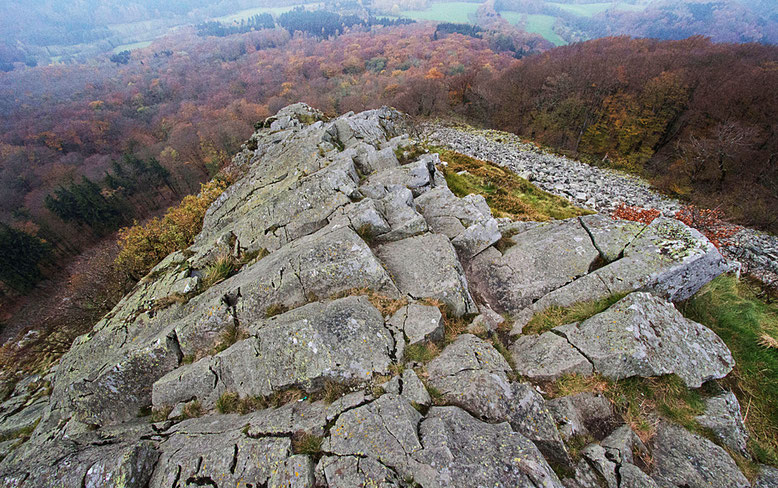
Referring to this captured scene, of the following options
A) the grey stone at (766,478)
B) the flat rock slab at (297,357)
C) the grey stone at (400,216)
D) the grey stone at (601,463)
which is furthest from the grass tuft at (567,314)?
the grey stone at (400,216)

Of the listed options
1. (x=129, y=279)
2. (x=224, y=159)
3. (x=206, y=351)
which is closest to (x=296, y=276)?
(x=206, y=351)

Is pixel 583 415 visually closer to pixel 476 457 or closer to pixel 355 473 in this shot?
pixel 476 457

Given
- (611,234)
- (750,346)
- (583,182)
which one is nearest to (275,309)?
(611,234)

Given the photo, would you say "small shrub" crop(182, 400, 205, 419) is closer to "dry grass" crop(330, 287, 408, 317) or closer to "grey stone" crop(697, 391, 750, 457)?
"dry grass" crop(330, 287, 408, 317)

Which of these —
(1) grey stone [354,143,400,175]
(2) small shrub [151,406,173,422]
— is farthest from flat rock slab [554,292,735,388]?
(1) grey stone [354,143,400,175]

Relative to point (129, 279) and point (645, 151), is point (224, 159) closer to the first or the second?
point (129, 279)

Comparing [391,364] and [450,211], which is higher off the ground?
[391,364]

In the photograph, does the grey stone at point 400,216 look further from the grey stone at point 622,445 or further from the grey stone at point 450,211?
the grey stone at point 622,445
